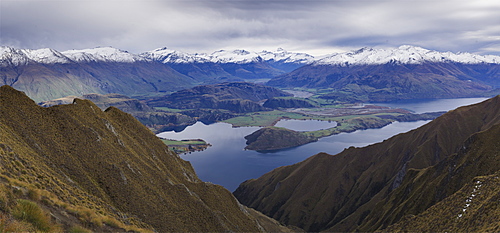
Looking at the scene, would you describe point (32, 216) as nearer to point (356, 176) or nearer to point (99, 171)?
point (99, 171)

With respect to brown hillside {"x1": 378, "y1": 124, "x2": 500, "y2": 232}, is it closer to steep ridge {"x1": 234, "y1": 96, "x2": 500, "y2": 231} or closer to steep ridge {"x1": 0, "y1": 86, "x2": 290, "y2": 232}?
steep ridge {"x1": 234, "y1": 96, "x2": 500, "y2": 231}

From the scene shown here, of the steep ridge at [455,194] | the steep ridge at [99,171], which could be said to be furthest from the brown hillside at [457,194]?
the steep ridge at [99,171]

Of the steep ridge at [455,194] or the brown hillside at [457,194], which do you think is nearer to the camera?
the brown hillside at [457,194]

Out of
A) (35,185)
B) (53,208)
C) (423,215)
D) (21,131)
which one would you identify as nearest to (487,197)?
(423,215)

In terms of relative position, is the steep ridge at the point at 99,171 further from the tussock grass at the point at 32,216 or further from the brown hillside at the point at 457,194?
the brown hillside at the point at 457,194

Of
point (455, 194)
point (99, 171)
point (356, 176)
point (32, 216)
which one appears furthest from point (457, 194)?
point (356, 176)
